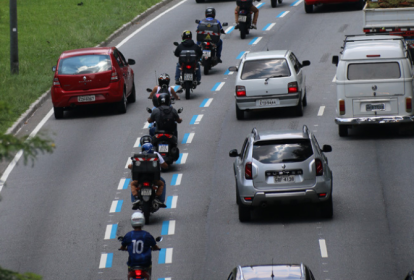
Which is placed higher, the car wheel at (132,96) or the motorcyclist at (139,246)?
the motorcyclist at (139,246)

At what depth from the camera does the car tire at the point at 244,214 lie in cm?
1655

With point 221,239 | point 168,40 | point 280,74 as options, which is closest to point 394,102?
point 280,74

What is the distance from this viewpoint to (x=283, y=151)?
16.1m

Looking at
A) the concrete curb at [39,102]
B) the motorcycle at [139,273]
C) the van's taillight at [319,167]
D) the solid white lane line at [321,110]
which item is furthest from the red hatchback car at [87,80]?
the motorcycle at [139,273]

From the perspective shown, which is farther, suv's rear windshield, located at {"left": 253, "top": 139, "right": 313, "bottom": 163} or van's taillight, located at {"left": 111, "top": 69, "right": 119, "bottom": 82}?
van's taillight, located at {"left": 111, "top": 69, "right": 119, "bottom": 82}

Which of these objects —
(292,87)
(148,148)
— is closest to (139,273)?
(148,148)

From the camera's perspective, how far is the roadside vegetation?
28484mm

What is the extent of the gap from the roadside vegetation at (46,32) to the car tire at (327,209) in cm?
1076

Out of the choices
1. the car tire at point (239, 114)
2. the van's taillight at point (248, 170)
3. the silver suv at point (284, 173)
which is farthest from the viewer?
the car tire at point (239, 114)

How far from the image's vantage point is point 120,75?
25.6 metres

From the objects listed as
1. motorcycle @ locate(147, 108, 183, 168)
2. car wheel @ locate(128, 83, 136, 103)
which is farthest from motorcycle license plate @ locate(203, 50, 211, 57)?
motorcycle @ locate(147, 108, 183, 168)

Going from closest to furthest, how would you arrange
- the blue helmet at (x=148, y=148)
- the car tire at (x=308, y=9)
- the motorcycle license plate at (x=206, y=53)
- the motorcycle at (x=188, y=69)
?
1. the blue helmet at (x=148, y=148)
2. the motorcycle at (x=188, y=69)
3. the motorcycle license plate at (x=206, y=53)
4. the car tire at (x=308, y=9)

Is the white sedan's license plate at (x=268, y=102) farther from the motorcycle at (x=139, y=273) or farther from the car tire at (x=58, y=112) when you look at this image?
the motorcycle at (x=139, y=273)

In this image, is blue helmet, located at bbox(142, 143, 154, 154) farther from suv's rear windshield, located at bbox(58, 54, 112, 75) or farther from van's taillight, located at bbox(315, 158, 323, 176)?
suv's rear windshield, located at bbox(58, 54, 112, 75)
